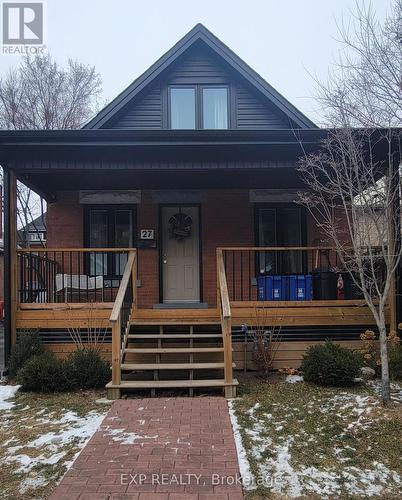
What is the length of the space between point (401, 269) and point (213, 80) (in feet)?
20.6

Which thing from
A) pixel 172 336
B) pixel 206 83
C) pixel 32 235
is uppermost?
pixel 206 83

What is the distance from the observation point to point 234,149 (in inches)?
290

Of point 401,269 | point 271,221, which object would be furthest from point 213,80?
point 401,269

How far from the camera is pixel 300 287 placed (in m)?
7.88

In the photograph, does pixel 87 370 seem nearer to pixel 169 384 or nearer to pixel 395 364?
pixel 169 384

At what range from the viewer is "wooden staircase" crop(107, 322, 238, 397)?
5922mm

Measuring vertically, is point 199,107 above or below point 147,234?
above

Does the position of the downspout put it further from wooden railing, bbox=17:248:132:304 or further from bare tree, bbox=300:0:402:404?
bare tree, bbox=300:0:402:404

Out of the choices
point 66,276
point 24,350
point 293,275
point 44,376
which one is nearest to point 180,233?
point 66,276

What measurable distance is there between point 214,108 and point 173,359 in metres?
6.34

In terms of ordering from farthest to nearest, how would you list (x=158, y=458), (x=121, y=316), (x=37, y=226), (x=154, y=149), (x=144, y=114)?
(x=37, y=226), (x=144, y=114), (x=154, y=149), (x=121, y=316), (x=158, y=458)

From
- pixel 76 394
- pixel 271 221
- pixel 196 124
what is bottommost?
pixel 76 394

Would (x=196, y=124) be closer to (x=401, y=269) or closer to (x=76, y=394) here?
(x=401, y=269)

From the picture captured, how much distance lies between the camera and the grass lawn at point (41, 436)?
3611 millimetres
